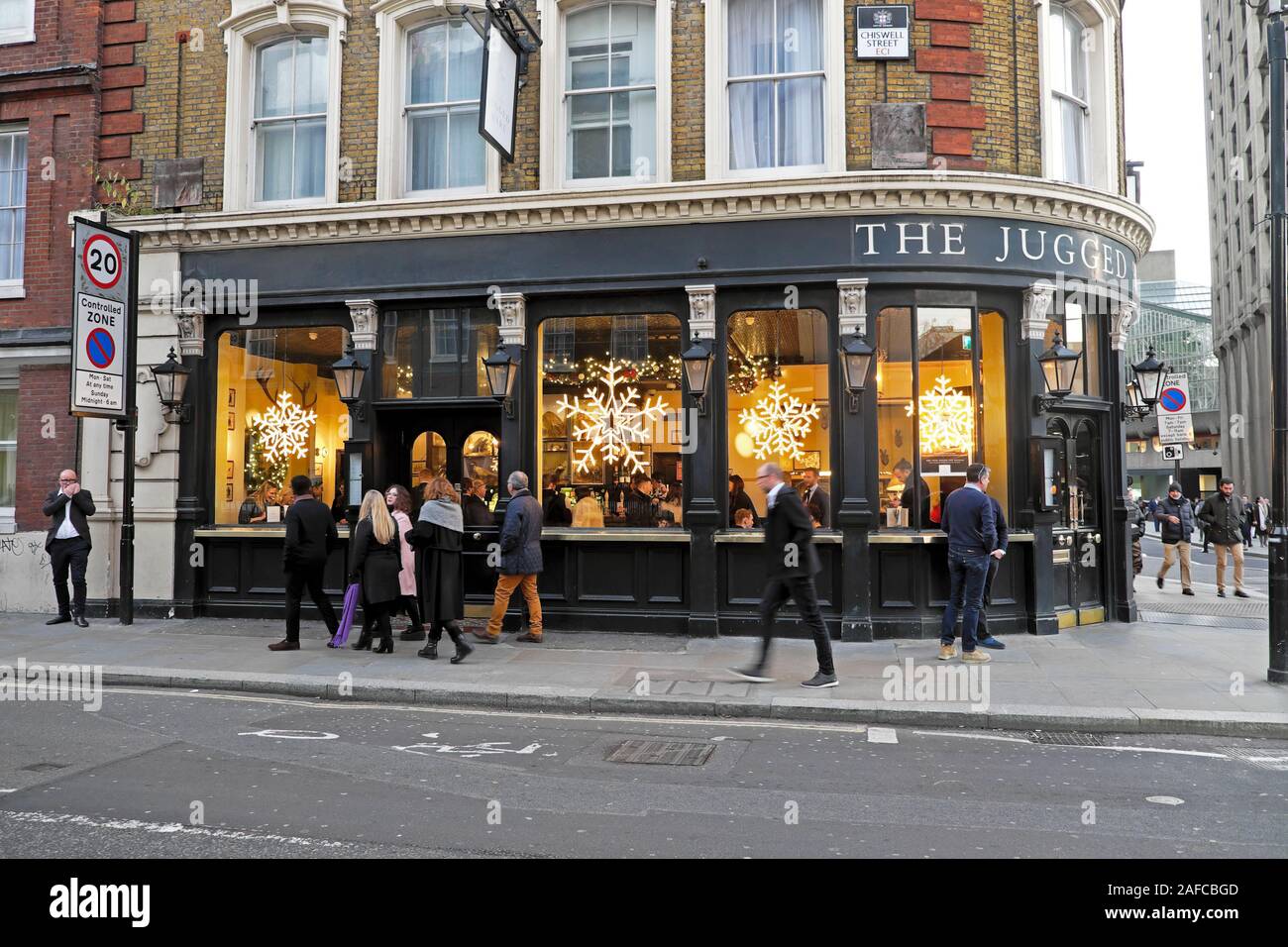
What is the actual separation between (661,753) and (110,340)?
396 inches

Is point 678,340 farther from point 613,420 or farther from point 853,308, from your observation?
point 853,308

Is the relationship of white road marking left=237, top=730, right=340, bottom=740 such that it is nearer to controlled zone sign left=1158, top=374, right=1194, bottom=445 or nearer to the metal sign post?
the metal sign post

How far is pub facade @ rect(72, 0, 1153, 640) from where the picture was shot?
11672 millimetres

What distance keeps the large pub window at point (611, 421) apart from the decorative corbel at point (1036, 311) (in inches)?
171

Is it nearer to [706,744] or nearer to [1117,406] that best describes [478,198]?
[706,744]

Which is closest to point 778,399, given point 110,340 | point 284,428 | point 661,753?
point 661,753

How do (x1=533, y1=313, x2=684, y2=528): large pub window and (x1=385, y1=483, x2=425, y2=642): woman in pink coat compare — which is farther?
(x1=533, y1=313, x2=684, y2=528): large pub window

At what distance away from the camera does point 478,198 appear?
1241 centimetres

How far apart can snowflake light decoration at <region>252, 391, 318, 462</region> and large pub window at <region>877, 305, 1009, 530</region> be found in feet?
25.8

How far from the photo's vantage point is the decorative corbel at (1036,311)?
464 inches

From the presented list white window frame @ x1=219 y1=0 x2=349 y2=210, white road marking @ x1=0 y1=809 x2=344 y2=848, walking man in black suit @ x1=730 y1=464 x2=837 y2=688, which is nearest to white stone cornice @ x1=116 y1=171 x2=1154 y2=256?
white window frame @ x1=219 y1=0 x2=349 y2=210

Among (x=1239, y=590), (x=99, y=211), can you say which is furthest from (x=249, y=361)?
(x=1239, y=590)

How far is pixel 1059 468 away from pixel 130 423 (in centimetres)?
1233

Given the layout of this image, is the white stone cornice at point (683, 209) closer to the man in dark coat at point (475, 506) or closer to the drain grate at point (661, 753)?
the man in dark coat at point (475, 506)
